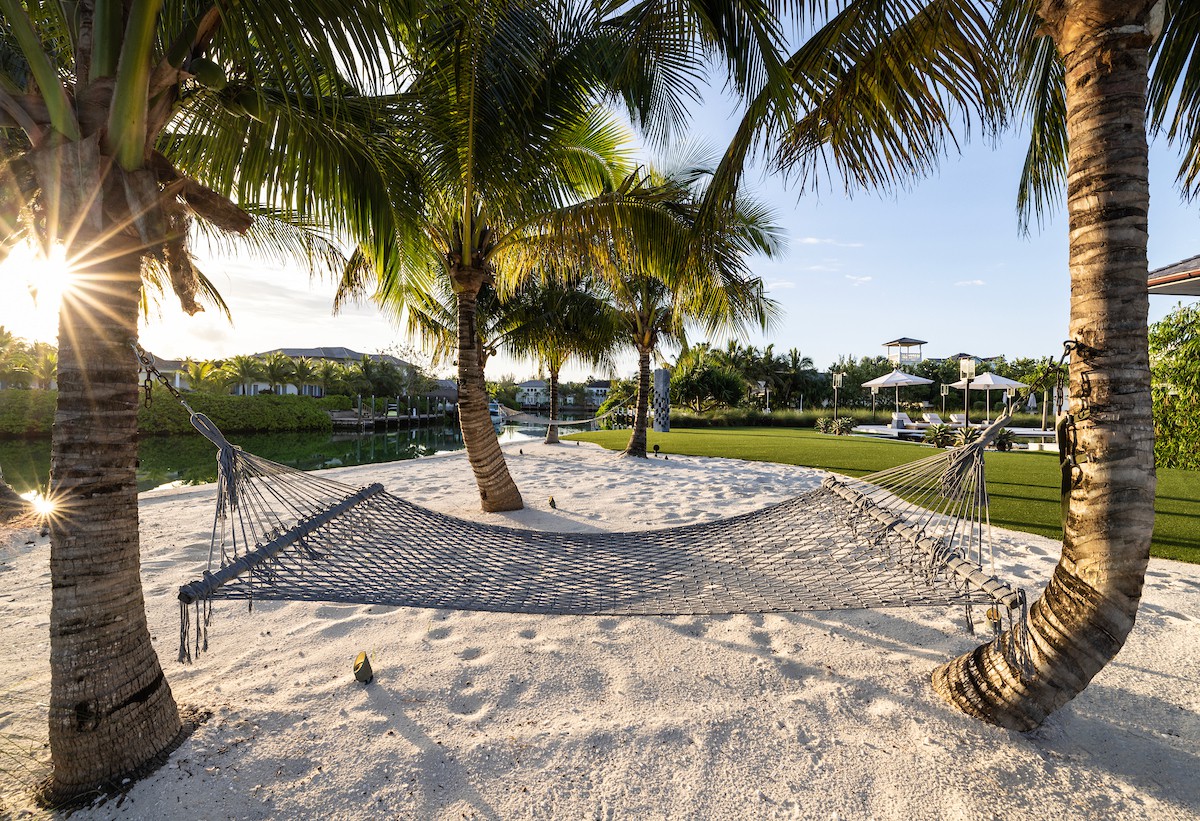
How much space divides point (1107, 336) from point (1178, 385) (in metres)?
6.25

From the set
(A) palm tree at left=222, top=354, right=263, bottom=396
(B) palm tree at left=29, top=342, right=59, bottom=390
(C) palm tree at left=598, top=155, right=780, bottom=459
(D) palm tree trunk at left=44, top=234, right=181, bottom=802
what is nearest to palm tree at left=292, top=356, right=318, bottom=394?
(A) palm tree at left=222, top=354, right=263, bottom=396

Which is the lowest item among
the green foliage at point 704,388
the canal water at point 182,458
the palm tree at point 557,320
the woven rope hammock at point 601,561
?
the canal water at point 182,458

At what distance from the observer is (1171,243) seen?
2.44 meters

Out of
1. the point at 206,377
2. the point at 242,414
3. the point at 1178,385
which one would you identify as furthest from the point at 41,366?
the point at 1178,385

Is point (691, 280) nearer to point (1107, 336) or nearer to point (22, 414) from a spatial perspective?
point (1107, 336)

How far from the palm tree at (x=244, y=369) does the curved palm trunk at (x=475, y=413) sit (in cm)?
2608

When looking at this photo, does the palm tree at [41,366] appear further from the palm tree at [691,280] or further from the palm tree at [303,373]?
the palm tree at [691,280]

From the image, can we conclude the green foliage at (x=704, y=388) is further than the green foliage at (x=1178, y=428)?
Yes

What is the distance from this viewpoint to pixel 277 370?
87.4ft

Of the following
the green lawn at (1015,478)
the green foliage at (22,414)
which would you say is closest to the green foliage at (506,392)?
the green foliage at (22,414)

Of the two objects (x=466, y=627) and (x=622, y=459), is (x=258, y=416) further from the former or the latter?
(x=466, y=627)

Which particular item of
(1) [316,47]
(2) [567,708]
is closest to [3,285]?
(1) [316,47]

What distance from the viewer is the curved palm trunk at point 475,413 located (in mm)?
4566

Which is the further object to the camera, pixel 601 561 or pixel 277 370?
pixel 277 370
